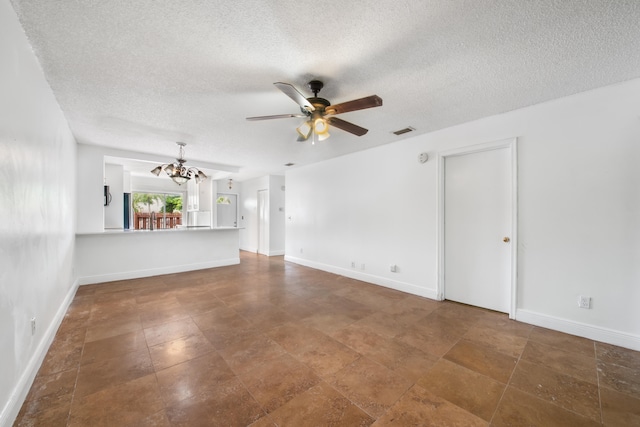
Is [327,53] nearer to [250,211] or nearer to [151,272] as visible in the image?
[151,272]

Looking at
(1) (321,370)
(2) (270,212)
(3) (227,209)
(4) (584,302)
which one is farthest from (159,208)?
(4) (584,302)

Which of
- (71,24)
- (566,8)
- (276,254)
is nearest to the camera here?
(566,8)

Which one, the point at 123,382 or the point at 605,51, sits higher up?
the point at 605,51

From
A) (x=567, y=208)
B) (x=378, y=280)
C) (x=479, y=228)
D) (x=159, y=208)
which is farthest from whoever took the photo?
(x=159, y=208)

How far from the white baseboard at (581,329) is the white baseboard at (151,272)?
5.66 m

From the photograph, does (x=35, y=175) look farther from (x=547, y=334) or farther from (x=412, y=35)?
A: (x=547, y=334)

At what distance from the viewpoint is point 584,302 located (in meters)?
2.49

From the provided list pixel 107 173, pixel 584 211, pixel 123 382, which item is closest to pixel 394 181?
pixel 584 211

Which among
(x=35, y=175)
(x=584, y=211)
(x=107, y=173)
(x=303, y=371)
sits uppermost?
(x=107, y=173)

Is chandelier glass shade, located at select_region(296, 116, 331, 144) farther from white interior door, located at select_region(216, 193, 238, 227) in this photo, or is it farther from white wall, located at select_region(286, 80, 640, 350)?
white interior door, located at select_region(216, 193, 238, 227)

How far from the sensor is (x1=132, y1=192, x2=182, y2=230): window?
8745 mm

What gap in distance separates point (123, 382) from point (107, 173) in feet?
18.9

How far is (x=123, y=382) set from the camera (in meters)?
1.83

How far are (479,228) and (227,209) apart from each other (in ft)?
25.2
